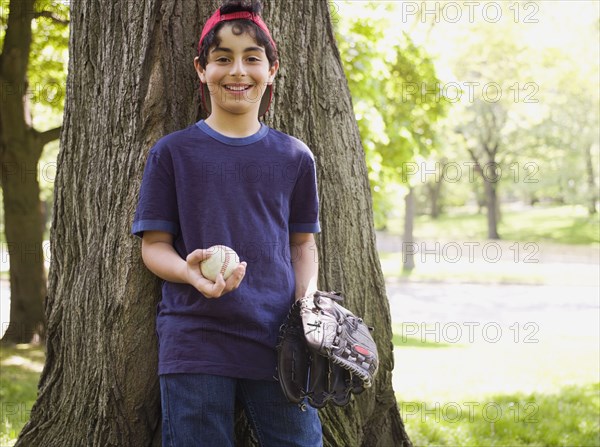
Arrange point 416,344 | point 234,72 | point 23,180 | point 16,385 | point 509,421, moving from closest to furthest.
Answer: point 234,72 → point 509,421 → point 16,385 → point 23,180 → point 416,344

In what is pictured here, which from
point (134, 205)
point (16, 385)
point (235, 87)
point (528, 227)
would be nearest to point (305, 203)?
point (235, 87)

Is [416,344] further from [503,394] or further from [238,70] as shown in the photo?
[238,70]

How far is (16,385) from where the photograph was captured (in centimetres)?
680

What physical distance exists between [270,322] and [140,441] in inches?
38.4

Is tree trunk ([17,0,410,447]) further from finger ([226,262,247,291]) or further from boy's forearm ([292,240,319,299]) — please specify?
finger ([226,262,247,291])

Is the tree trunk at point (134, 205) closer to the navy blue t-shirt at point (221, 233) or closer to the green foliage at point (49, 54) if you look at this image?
the navy blue t-shirt at point (221, 233)

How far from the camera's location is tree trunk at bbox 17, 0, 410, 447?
3.01m

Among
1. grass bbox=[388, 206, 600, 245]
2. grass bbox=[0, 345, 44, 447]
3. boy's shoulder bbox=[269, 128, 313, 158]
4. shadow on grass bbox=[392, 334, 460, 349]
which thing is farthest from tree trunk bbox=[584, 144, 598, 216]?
boy's shoulder bbox=[269, 128, 313, 158]

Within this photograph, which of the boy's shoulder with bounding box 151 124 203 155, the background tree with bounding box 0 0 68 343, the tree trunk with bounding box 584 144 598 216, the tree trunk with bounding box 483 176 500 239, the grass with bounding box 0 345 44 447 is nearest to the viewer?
the boy's shoulder with bounding box 151 124 203 155

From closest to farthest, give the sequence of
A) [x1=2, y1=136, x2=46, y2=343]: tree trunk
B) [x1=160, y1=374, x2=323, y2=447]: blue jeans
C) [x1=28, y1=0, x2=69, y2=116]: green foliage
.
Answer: [x1=160, y1=374, x2=323, y2=447]: blue jeans, [x1=28, y1=0, x2=69, y2=116]: green foliage, [x1=2, y1=136, x2=46, y2=343]: tree trunk

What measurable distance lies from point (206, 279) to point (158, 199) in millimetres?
412

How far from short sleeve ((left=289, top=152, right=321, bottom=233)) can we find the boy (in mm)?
67

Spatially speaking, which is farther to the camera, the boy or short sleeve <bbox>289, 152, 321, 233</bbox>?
short sleeve <bbox>289, 152, 321, 233</bbox>

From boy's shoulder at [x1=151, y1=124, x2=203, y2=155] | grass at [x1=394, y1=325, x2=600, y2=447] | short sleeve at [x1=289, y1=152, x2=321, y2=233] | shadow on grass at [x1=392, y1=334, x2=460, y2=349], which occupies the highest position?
boy's shoulder at [x1=151, y1=124, x2=203, y2=155]
